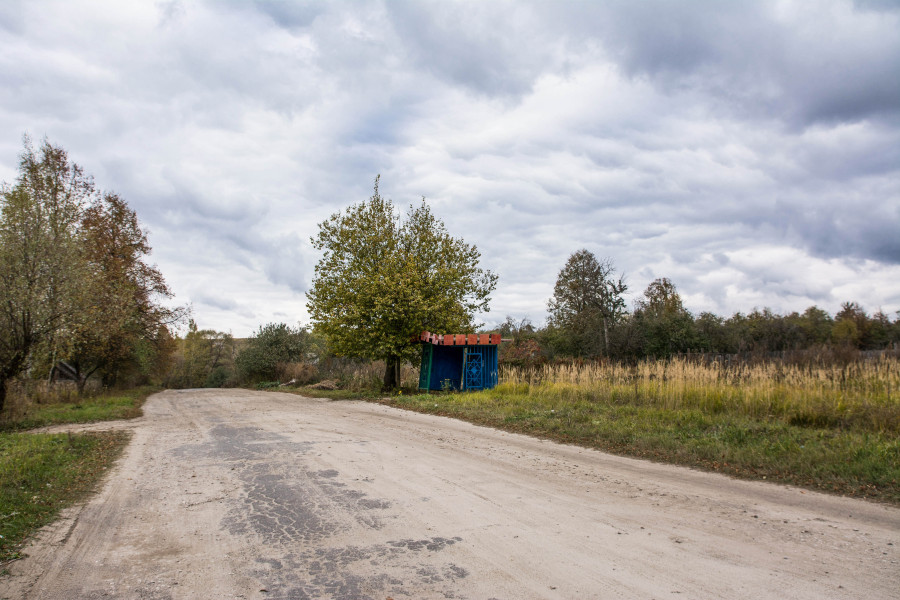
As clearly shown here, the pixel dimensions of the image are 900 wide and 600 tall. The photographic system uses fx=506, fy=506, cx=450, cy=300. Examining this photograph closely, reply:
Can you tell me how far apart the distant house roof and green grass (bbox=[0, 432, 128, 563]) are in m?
11.1

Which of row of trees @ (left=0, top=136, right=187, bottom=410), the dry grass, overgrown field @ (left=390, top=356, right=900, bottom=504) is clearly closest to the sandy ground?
overgrown field @ (left=390, top=356, right=900, bottom=504)

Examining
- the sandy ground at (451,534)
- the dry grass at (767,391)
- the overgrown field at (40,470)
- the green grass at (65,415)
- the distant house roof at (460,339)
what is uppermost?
the distant house roof at (460,339)

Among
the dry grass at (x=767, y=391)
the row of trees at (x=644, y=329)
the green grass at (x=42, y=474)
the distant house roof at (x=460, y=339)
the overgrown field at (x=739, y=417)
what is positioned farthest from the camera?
the row of trees at (x=644, y=329)

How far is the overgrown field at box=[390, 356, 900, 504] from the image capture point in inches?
275

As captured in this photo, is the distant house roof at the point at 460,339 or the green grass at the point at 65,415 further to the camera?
the distant house roof at the point at 460,339

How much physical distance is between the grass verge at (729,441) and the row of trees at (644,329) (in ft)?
48.1

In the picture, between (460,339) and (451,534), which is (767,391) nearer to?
(451,534)

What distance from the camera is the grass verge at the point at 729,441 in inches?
258

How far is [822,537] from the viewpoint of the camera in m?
4.56

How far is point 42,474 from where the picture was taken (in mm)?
7199

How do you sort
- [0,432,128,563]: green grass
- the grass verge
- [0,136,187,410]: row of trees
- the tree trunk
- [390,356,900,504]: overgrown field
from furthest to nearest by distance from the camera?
1. the tree trunk
2. [0,136,187,410]: row of trees
3. [390,356,900,504]: overgrown field
4. the grass verge
5. [0,432,128,563]: green grass

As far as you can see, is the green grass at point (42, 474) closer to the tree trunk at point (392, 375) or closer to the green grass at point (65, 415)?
the green grass at point (65, 415)

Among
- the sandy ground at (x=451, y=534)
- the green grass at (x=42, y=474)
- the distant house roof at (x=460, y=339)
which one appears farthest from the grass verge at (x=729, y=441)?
the green grass at (x=42, y=474)

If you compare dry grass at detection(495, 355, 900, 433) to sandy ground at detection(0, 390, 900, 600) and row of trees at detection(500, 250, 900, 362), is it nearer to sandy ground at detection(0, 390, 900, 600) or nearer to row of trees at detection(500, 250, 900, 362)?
sandy ground at detection(0, 390, 900, 600)
